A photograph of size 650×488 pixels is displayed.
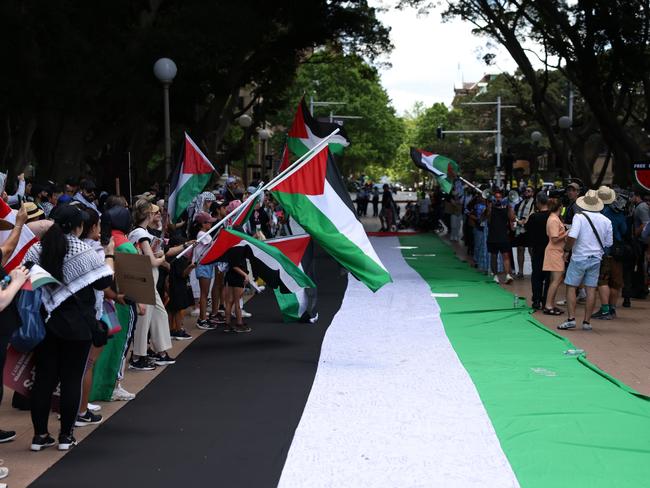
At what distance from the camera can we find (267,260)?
11742 millimetres

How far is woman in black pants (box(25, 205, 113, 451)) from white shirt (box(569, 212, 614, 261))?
23.9 ft

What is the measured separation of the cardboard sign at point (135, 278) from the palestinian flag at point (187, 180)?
17.0ft

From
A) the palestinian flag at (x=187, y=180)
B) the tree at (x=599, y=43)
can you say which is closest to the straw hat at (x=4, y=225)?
→ the palestinian flag at (x=187, y=180)

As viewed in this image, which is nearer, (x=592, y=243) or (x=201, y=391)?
(x=201, y=391)

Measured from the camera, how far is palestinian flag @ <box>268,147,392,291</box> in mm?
10930

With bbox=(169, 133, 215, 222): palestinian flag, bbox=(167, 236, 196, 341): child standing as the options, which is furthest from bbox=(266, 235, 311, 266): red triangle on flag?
bbox=(169, 133, 215, 222): palestinian flag

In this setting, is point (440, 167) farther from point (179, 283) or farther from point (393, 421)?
point (393, 421)

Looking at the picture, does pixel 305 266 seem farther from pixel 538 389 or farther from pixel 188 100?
pixel 188 100

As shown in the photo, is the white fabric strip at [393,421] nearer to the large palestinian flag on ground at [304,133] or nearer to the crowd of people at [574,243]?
the crowd of people at [574,243]

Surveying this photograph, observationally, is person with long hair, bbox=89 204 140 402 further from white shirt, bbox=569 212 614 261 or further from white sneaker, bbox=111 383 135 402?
white shirt, bbox=569 212 614 261

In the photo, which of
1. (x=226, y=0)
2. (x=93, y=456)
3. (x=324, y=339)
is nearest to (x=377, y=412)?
(x=93, y=456)

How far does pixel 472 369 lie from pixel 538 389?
112cm

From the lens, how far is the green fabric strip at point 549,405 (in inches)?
263

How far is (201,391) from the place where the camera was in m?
9.12
